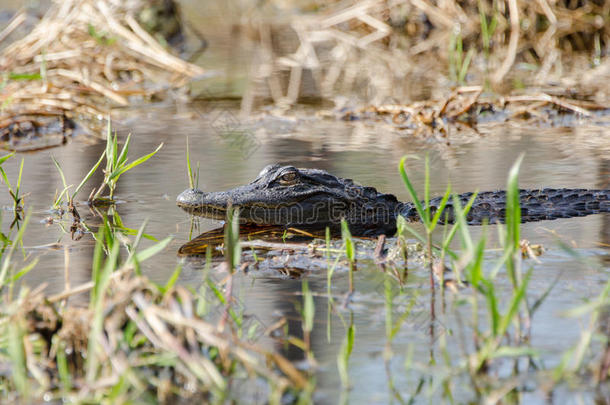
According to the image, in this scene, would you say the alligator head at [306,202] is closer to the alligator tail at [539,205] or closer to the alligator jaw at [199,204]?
the alligator jaw at [199,204]

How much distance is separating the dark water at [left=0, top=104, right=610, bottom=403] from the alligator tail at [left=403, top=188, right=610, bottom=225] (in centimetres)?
17

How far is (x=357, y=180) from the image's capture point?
6121 mm

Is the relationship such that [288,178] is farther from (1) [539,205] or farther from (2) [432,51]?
(2) [432,51]

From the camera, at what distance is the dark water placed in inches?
119

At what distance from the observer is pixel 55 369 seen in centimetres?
284

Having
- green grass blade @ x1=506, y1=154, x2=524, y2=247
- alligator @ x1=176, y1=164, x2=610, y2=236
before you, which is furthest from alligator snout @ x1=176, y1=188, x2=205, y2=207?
green grass blade @ x1=506, y1=154, x2=524, y2=247

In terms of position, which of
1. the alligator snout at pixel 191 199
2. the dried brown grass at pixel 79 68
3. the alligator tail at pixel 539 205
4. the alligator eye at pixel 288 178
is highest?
the dried brown grass at pixel 79 68

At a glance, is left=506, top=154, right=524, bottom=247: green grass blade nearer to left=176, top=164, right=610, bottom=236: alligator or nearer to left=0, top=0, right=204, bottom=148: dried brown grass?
left=176, top=164, right=610, bottom=236: alligator

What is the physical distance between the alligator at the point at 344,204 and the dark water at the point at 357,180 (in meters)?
0.23

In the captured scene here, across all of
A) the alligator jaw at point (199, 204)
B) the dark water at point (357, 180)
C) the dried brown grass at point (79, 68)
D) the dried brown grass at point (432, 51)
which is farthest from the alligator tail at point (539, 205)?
the dried brown grass at point (79, 68)

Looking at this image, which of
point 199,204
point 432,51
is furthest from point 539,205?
point 432,51

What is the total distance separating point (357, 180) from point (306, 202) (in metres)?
1.04

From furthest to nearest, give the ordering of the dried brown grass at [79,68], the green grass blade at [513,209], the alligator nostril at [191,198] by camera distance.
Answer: the dried brown grass at [79,68] → the alligator nostril at [191,198] → the green grass blade at [513,209]

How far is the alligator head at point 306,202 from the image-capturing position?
5020 millimetres
